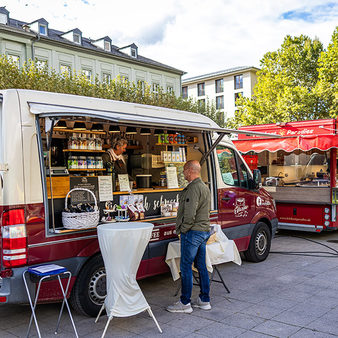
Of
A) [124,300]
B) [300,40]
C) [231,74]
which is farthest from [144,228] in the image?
[231,74]

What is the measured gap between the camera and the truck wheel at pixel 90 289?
4602 mm

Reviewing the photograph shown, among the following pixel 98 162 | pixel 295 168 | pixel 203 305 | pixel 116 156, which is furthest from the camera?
pixel 295 168

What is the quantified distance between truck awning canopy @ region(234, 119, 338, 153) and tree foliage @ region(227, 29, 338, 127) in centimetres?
1219

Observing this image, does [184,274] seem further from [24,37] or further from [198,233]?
[24,37]

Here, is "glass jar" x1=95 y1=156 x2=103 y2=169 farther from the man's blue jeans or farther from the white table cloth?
the man's blue jeans

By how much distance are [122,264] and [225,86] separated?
51.7 m

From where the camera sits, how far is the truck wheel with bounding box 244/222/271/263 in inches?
289

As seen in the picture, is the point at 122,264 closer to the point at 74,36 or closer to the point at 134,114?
the point at 134,114

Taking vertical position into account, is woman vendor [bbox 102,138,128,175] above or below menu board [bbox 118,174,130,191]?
above

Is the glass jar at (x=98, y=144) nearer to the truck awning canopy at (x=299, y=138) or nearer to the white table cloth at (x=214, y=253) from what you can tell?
the white table cloth at (x=214, y=253)

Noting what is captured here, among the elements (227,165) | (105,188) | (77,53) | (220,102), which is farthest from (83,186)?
(220,102)

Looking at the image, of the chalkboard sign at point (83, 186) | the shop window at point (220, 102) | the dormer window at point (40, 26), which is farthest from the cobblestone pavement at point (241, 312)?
the shop window at point (220, 102)

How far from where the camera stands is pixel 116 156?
660cm

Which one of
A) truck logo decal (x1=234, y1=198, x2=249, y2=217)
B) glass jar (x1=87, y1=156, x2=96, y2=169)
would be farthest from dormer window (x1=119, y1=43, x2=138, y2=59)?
glass jar (x1=87, y1=156, x2=96, y2=169)
